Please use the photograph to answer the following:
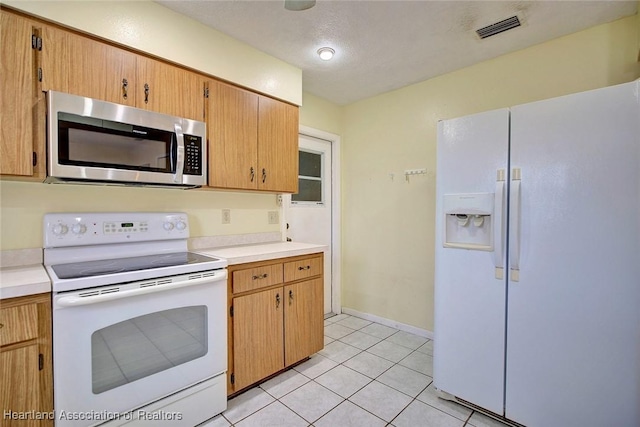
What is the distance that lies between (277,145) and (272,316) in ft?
4.40

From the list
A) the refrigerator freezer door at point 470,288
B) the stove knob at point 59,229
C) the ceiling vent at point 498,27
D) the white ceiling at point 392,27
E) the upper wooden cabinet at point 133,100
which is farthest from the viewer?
the ceiling vent at point 498,27

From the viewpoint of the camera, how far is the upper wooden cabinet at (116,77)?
152 centimetres

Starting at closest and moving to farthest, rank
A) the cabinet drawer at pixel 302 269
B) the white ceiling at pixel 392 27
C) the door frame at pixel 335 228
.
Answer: the white ceiling at pixel 392 27, the cabinet drawer at pixel 302 269, the door frame at pixel 335 228

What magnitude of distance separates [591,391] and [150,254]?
2548mm

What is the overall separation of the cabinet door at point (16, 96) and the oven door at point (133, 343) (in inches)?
27.3

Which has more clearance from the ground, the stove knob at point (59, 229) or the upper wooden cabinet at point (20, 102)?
the upper wooden cabinet at point (20, 102)

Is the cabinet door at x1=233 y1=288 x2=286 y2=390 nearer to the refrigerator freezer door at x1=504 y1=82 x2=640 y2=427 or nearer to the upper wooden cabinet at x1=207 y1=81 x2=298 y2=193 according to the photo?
the upper wooden cabinet at x1=207 y1=81 x2=298 y2=193

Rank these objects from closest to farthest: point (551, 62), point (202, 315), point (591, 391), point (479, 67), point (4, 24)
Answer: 1. point (4, 24)
2. point (591, 391)
3. point (202, 315)
4. point (551, 62)
5. point (479, 67)

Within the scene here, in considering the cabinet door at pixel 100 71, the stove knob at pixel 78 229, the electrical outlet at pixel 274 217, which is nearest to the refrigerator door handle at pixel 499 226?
the electrical outlet at pixel 274 217

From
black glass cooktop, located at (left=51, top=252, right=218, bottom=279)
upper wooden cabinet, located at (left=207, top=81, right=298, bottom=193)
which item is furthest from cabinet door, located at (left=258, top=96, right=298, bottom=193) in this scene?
black glass cooktop, located at (left=51, top=252, right=218, bottom=279)

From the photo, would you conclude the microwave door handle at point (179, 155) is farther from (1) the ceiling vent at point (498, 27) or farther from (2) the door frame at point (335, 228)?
(1) the ceiling vent at point (498, 27)

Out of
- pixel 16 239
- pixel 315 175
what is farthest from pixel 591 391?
pixel 16 239

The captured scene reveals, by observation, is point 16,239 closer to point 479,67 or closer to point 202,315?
point 202,315

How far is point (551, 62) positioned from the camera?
225 centimetres
